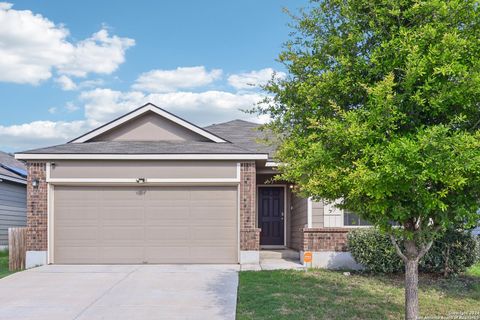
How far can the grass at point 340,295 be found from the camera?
23.8 ft

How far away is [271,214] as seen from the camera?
1513 cm

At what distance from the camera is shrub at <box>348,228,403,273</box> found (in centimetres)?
1021

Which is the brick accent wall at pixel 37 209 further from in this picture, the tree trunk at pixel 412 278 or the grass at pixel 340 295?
the tree trunk at pixel 412 278

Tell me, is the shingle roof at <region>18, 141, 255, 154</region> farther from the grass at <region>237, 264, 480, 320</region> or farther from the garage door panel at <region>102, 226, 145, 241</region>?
the grass at <region>237, 264, 480, 320</region>

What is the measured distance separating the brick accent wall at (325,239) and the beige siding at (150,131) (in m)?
4.40

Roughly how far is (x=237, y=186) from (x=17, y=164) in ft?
44.1

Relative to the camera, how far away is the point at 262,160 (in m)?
12.1

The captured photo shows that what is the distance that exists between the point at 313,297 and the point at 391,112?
14.0 feet

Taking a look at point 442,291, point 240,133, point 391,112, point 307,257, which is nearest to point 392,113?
point 391,112

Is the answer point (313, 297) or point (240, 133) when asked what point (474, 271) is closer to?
point (313, 297)

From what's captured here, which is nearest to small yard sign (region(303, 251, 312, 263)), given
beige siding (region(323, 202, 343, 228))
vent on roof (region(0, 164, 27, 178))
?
beige siding (region(323, 202, 343, 228))

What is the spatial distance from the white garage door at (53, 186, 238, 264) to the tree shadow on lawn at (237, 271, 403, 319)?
6.85 ft

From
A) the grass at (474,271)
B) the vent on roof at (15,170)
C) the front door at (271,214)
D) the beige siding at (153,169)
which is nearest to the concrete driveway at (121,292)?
the beige siding at (153,169)

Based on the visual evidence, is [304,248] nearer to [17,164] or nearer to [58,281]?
[58,281]
